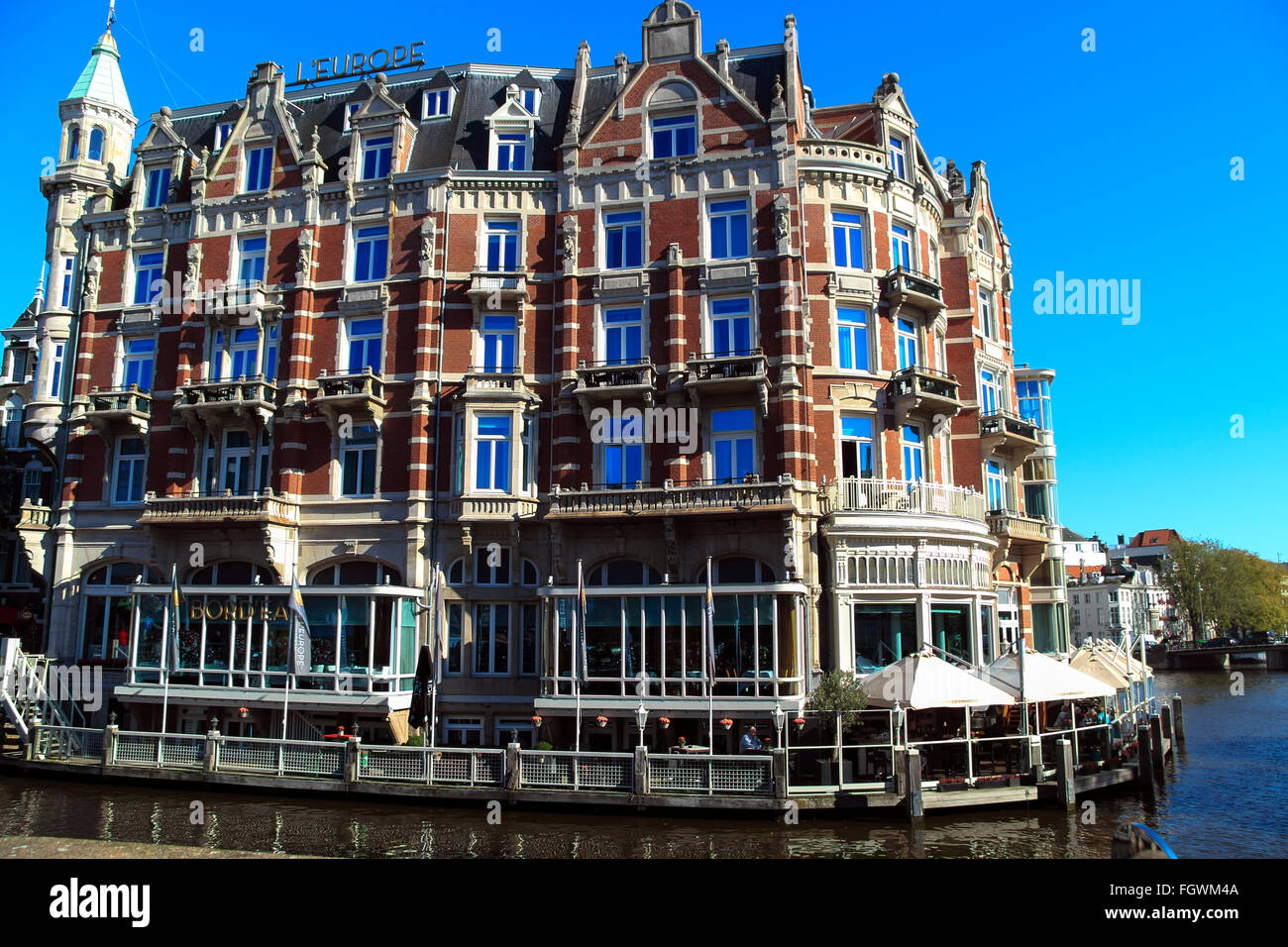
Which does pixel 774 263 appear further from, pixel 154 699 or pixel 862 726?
pixel 154 699

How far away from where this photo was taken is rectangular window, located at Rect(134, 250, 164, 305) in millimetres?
35188

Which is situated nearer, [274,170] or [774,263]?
[774,263]

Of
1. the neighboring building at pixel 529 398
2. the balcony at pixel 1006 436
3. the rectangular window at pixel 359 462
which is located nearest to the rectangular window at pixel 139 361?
the neighboring building at pixel 529 398

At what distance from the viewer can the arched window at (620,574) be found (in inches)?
1140

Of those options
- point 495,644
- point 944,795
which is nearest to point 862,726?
point 944,795

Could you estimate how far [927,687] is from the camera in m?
22.7

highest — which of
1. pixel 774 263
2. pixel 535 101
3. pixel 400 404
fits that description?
pixel 535 101

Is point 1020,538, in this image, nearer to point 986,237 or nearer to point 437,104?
point 986,237

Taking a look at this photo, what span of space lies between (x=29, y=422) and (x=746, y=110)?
3003 centimetres

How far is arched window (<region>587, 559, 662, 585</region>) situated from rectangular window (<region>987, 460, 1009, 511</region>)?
16.1 m

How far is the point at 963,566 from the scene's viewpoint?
95.9ft

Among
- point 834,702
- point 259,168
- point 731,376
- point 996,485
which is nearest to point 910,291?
point 731,376

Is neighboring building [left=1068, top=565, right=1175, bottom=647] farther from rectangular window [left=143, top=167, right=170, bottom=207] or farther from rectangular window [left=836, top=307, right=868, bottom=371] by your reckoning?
rectangular window [left=143, top=167, right=170, bottom=207]

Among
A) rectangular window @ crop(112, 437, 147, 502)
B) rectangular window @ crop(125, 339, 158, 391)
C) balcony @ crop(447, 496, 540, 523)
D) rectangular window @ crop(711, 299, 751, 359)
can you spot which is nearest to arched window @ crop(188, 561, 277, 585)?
rectangular window @ crop(112, 437, 147, 502)
